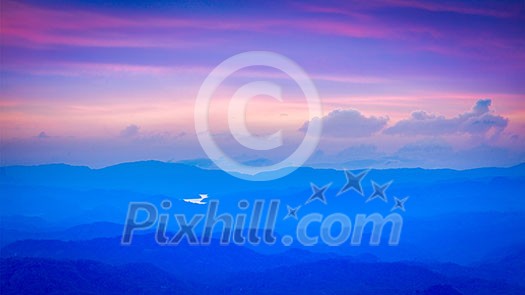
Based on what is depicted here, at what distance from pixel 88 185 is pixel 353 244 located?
50.0ft

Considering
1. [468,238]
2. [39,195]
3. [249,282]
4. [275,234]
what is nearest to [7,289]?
[39,195]

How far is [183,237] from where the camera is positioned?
88.3 ft

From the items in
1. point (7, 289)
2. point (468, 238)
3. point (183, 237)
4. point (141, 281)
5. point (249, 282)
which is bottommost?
point (7, 289)

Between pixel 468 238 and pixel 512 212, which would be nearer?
pixel 512 212

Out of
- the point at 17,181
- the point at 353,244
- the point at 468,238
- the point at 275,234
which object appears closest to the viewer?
the point at 17,181

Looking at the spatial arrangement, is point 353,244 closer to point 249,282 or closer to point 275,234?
point 275,234

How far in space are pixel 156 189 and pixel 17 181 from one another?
27.0 ft

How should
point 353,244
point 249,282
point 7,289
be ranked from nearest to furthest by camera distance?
point 7,289 → point 249,282 → point 353,244

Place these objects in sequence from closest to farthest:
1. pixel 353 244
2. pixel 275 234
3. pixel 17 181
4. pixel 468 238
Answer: pixel 17 181, pixel 275 234, pixel 353 244, pixel 468 238

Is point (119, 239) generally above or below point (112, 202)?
below

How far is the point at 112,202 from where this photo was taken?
92.9ft

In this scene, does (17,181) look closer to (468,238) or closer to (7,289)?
(7,289)

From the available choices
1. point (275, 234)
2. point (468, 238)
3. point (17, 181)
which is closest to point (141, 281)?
point (17, 181)

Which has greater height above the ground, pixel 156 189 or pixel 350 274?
pixel 156 189
